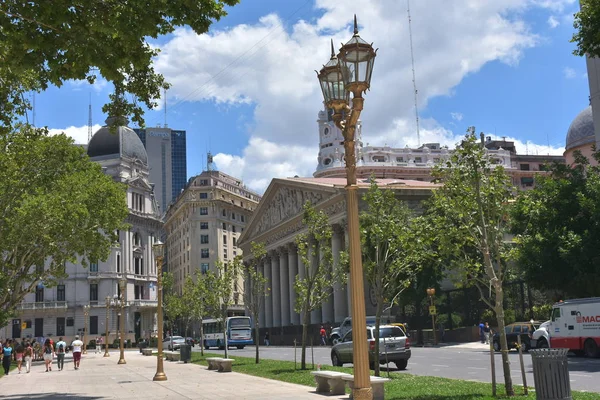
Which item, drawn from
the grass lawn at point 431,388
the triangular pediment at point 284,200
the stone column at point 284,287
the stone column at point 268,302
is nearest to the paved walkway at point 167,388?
the grass lawn at point 431,388

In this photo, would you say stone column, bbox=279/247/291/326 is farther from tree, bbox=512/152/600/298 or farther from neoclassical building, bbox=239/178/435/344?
tree, bbox=512/152/600/298

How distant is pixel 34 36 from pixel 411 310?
50.0 m

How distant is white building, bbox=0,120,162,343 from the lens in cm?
8781

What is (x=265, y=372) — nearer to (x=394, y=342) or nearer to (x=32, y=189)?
(x=394, y=342)

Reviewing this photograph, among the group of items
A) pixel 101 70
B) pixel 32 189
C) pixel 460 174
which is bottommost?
pixel 460 174

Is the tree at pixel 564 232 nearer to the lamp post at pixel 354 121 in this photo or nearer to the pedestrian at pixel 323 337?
the lamp post at pixel 354 121

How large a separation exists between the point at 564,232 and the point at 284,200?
4595 cm

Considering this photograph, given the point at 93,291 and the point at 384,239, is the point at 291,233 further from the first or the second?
the point at 384,239

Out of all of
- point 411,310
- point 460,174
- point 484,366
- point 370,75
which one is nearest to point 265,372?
point 484,366

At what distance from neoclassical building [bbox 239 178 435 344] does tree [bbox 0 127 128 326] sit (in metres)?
24.2

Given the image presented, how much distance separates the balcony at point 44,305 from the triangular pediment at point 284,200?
2662 cm

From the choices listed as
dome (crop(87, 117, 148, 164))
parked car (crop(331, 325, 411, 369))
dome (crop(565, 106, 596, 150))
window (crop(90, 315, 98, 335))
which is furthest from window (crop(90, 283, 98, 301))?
parked car (crop(331, 325, 411, 369))

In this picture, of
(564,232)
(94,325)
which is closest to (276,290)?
(94,325)

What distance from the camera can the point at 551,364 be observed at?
38.1ft
